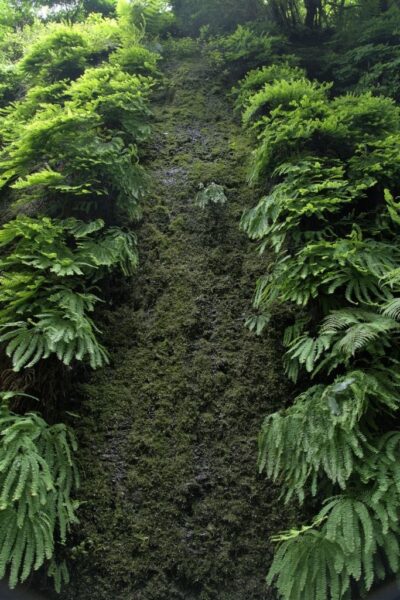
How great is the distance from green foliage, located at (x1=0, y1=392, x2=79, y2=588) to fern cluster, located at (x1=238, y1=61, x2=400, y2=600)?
4.32 feet

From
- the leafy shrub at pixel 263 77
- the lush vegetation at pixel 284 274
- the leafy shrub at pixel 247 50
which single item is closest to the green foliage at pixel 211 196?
the lush vegetation at pixel 284 274

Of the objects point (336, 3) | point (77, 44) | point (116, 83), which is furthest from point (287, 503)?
point (336, 3)

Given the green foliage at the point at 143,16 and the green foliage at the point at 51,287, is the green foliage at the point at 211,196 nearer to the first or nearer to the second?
the green foliage at the point at 51,287

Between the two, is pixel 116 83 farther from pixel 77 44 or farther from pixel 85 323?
pixel 85 323

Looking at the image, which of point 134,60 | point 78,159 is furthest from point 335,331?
point 134,60

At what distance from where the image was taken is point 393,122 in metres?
4.49

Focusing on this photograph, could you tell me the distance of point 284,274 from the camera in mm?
3541

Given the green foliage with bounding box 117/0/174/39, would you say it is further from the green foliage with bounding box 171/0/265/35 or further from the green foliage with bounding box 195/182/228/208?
the green foliage with bounding box 195/182/228/208

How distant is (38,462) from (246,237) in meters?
2.99

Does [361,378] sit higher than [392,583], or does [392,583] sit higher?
[361,378]

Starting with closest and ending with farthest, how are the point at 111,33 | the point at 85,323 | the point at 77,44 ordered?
the point at 85,323
the point at 77,44
the point at 111,33

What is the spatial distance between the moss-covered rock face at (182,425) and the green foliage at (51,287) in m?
0.46

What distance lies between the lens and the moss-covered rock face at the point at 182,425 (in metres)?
2.81

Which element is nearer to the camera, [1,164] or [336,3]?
[1,164]
